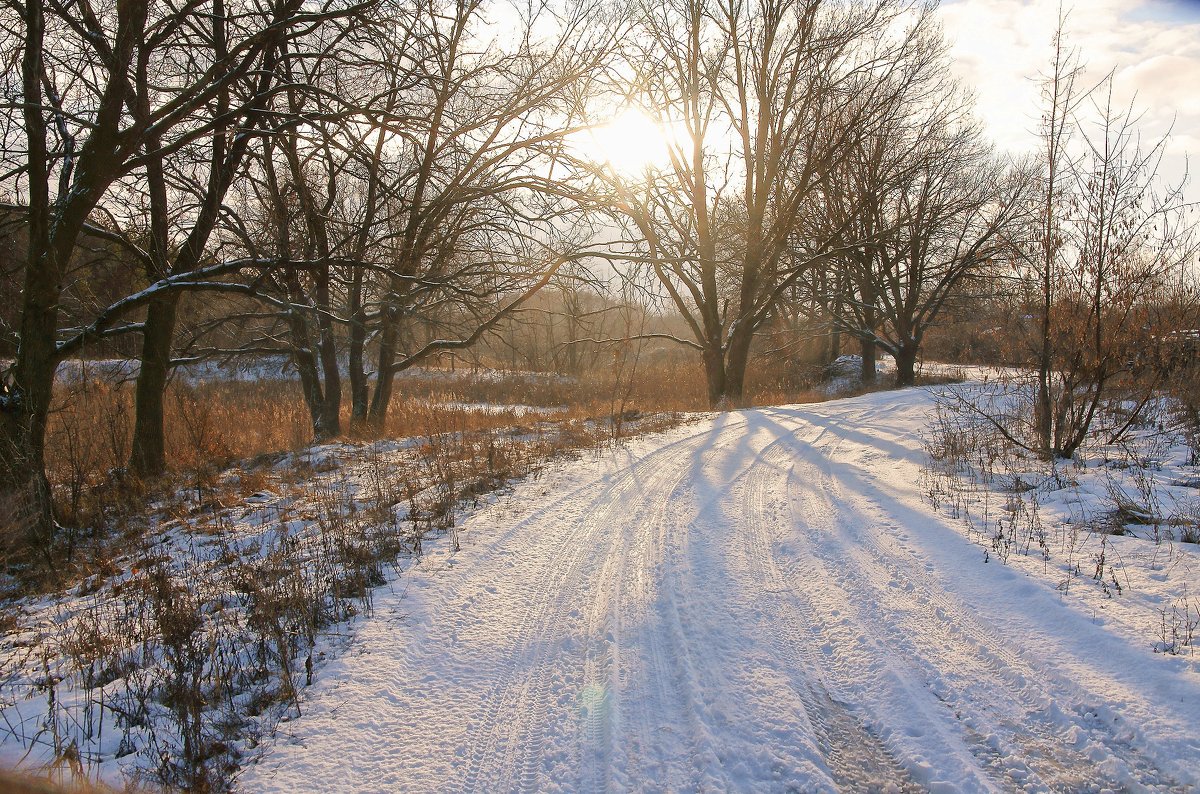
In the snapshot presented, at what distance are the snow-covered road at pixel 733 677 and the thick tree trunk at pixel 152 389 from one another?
6.38 metres

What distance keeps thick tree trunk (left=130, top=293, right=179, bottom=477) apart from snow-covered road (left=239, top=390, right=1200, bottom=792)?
6.38m

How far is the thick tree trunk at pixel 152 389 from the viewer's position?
27.3ft

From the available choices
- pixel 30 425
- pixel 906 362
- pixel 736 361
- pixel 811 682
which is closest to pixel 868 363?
pixel 906 362

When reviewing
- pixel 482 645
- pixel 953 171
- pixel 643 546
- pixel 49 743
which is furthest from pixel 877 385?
pixel 49 743

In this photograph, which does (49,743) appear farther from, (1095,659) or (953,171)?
(953,171)

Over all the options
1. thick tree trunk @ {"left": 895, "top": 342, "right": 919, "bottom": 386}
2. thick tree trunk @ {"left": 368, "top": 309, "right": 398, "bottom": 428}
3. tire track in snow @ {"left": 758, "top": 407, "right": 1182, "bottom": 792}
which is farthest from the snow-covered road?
thick tree trunk @ {"left": 895, "top": 342, "right": 919, "bottom": 386}

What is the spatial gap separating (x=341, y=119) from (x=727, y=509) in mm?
5562

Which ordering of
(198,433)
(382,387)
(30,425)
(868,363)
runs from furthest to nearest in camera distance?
(868,363), (382,387), (198,433), (30,425)

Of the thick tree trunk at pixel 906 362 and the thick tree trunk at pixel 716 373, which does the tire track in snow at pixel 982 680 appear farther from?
the thick tree trunk at pixel 906 362

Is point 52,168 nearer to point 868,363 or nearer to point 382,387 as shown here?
point 382,387

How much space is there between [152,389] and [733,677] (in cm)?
919

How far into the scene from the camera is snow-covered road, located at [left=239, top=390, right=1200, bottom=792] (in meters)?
2.33

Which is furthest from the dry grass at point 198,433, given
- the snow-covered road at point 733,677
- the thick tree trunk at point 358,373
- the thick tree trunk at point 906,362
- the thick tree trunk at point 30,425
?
the thick tree trunk at point 906,362

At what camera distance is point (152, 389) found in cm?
850
